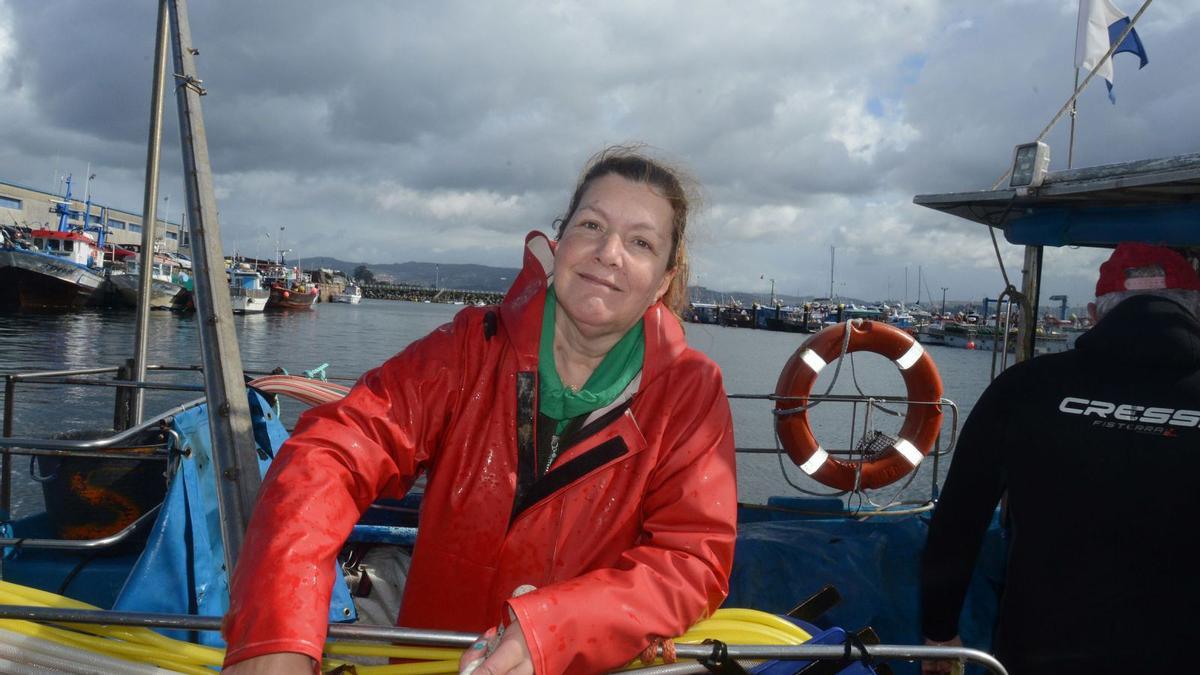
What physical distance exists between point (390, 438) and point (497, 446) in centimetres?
27

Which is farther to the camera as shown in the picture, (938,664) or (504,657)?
(938,664)

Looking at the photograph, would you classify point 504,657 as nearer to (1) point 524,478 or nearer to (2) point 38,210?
(1) point 524,478

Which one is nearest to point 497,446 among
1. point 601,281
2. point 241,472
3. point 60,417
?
point 601,281

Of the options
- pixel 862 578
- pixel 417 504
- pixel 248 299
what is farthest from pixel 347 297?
pixel 862 578

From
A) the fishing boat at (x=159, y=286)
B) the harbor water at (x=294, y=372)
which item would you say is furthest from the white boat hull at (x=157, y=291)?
the harbor water at (x=294, y=372)

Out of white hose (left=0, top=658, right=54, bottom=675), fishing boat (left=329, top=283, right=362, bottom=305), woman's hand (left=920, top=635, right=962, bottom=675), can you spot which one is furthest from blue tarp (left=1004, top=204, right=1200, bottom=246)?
fishing boat (left=329, top=283, right=362, bottom=305)

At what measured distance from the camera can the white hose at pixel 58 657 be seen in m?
1.66

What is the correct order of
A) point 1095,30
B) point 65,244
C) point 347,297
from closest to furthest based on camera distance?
point 1095,30
point 65,244
point 347,297

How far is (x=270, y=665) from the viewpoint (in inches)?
50.4

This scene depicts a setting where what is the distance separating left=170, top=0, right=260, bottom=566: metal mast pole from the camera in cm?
195

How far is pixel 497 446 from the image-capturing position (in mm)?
1856

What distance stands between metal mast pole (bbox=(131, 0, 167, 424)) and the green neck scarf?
2.72 meters

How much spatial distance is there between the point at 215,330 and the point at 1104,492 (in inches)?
104

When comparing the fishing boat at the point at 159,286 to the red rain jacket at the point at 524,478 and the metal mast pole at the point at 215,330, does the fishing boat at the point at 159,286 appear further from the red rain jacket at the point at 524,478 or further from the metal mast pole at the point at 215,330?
the red rain jacket at the point at 524,478
